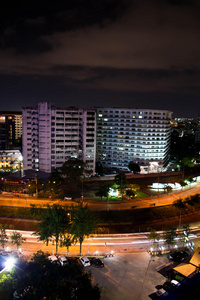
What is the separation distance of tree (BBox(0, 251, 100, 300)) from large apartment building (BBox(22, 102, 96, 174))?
3772cm

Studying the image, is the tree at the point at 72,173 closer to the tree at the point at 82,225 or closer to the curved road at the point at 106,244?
the curved road at the point at 106,244

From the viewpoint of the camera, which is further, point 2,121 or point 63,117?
point 2,121

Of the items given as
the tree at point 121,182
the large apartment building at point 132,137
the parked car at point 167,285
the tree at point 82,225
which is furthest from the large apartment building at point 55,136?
the parked car at point 167,285

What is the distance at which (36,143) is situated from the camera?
5584 centimetres

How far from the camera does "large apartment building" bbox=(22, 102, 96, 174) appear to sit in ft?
177

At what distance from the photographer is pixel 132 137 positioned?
67.3 metres

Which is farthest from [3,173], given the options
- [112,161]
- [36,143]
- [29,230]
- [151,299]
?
[151,299]

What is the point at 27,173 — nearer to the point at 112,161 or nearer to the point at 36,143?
the point at 36,143

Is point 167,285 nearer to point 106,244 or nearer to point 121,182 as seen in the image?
point 106,244

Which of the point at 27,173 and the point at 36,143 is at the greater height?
the point at 36,143

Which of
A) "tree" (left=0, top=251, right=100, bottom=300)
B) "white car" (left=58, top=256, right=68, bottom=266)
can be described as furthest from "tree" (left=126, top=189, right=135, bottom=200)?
"tree" (left=0, top=251, right=100, bottom=300)

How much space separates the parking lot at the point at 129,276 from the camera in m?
20.4

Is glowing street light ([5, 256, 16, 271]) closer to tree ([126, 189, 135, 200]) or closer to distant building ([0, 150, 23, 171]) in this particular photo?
tree ([126, 189, 135, 200])

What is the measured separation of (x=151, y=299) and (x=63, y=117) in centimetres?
4178
